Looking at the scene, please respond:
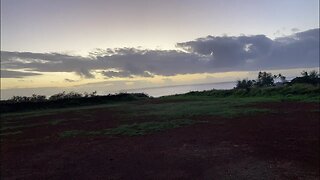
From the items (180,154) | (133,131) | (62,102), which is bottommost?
(180,154)

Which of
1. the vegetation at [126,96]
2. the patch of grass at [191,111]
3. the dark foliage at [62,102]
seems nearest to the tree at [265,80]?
the vegetation at [126,96]

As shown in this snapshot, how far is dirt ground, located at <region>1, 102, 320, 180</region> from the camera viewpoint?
823 centimetres

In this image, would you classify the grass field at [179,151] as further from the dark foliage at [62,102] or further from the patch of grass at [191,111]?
the dark foliage at [62,102]

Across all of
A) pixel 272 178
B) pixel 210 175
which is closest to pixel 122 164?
pixel 210 175

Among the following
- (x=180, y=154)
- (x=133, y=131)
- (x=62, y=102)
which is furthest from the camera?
(x=62, y=102)

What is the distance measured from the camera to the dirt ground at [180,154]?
823 centimetres

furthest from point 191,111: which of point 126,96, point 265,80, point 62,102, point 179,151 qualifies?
point 265,80

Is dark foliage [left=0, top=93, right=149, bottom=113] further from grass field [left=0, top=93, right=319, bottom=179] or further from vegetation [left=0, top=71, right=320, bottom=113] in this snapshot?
grass field [left=0, top=93, right=319, bottom=179]

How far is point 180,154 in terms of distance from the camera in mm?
10344

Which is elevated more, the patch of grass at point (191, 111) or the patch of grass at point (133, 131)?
the patch of grass at point (191, 111)

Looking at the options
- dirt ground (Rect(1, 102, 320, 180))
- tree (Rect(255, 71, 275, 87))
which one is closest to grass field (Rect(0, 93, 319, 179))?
dirt ground (Rect(1, 102, 320, 180))

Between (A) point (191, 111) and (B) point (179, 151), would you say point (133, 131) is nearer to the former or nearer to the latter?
(B) point (179, 151)

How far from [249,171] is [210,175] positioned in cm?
89

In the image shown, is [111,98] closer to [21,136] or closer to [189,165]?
[21,136]
